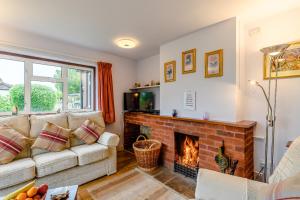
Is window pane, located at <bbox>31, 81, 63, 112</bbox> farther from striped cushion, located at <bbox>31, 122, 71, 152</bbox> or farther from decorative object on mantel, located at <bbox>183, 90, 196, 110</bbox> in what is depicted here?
decorative object on mantel, located at <bbox>183, 90, 196, 110</bbox>

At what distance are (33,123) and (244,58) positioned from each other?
3.31 m

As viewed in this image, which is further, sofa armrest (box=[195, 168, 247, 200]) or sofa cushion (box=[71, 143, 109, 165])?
sofa cushion (box=[71, 143, 109, 165])

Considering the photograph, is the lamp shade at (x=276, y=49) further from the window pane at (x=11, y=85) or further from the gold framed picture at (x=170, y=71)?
the window pane at (x=11, y=85)

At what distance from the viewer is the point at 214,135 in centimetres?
205

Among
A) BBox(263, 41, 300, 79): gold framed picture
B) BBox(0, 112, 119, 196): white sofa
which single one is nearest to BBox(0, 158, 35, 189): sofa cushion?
BBox(0, 112, 119, 196): white sofa

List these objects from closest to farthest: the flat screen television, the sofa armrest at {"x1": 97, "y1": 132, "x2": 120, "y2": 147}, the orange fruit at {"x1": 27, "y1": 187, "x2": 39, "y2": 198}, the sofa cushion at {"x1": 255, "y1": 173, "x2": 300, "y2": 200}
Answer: the sofa cushion at {"x1": 255, "y1": 173, "x2": 300, "y2": 200} < the orange fruit at {"x1": 27, "y1": 187, "x2": 39, "y2": 198} < the sofa armrest at {"x1": 97, "y1": 132, "x2": 120, "y2": 147} < the flat screen television

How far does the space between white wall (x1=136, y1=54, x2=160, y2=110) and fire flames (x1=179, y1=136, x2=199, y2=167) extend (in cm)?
116

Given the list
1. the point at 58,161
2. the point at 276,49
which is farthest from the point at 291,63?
the point at 58,161

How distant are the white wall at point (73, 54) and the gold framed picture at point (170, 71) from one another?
4.37ft

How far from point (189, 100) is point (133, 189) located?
5.16ft

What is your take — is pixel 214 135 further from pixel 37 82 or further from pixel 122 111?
pixel 37 82

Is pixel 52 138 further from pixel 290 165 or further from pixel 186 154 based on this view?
pixel 290 165

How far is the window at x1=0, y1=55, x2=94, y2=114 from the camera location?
2396mm

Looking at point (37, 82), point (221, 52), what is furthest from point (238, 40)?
point (37, 82)
